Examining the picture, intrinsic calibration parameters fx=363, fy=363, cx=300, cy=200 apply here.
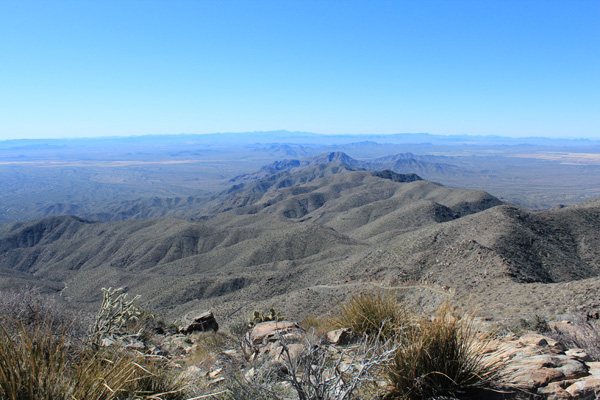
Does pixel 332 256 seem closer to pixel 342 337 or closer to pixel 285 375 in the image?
pixel 342 337

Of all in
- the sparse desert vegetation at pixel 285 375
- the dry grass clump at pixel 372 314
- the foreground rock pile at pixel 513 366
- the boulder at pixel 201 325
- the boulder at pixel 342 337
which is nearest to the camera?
the sparse desert vegetation at pixel 285 375

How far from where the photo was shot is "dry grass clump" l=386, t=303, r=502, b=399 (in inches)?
144

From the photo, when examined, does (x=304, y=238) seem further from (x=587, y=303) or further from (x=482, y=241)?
(x=587, y=303)

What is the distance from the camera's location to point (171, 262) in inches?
1900

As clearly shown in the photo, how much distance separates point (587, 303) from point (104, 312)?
1377 cm

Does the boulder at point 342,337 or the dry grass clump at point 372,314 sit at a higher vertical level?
the dry grass clump at point 372,314

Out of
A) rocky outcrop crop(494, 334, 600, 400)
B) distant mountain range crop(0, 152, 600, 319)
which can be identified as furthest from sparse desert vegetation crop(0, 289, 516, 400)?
distant mountain range crop(0, 152, 600, 319)

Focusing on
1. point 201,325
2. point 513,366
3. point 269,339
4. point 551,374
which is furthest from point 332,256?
point 551,374

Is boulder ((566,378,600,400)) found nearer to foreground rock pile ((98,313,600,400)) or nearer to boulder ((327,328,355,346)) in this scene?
foreground rock pile ((98,313,600,400))

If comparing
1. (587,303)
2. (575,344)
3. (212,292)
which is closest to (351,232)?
(212,292)

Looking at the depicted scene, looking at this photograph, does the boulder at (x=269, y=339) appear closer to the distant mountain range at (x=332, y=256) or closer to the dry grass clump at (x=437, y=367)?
the dry grass clump at (x=437, y=367)

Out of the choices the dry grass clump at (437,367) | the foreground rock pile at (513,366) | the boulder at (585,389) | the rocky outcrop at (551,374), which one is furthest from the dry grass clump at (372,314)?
the boulder at (585,389)

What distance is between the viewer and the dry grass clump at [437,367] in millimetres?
3650

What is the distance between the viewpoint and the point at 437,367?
3.72m
